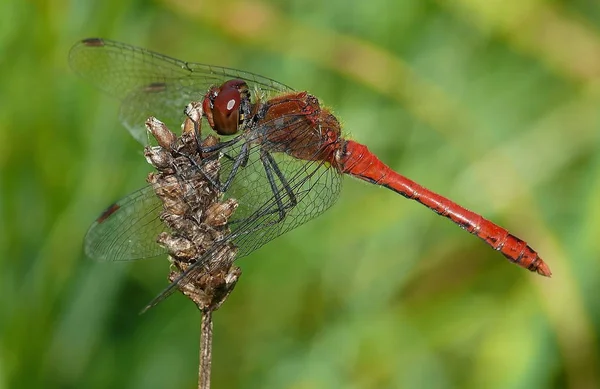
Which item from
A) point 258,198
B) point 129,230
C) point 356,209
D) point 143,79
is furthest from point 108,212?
point 356,209

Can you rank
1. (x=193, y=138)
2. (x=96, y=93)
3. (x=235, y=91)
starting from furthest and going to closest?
1. (x=96, y=93)
2. (x=235, y=91)
3. (x=193, y=138)

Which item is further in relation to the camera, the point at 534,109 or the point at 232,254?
the point at 534,109

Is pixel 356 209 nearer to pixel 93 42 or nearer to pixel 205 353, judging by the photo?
pixel 93 42

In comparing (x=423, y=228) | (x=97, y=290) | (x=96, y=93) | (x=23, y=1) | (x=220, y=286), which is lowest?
(x=220, y=286)

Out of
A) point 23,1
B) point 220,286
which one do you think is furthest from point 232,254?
point 23,1

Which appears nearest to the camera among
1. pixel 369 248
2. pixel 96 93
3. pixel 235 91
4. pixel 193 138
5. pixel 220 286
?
pixel 220 286

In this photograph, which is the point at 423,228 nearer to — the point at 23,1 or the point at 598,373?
the point at 598,373
